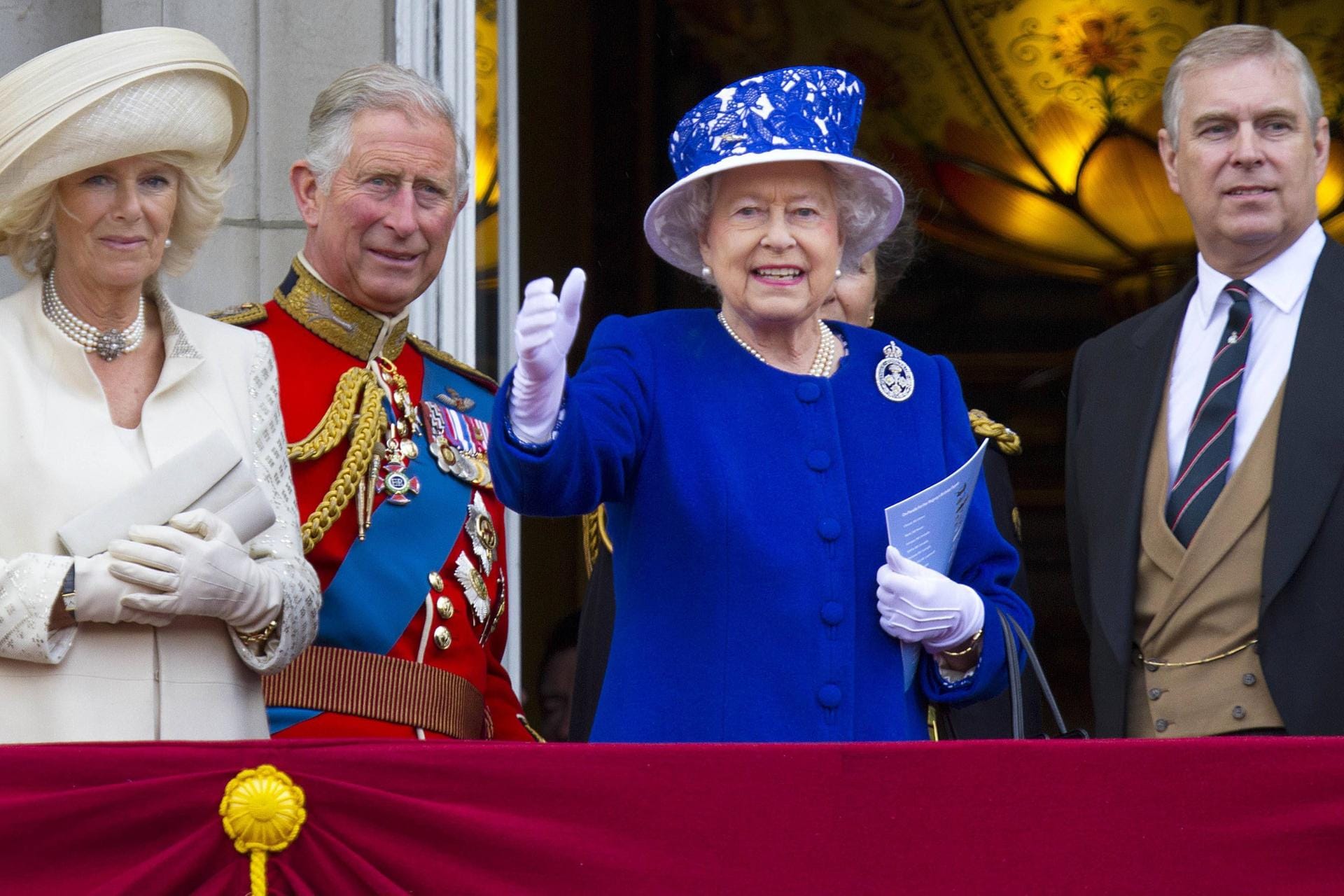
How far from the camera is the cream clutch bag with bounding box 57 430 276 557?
2510 millimetres

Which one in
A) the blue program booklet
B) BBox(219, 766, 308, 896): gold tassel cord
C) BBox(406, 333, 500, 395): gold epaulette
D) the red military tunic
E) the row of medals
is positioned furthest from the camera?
BBox(406, 333, 500, 395): gold epaulette

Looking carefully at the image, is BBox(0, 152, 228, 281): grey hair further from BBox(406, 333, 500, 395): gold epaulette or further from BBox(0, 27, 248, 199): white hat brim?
BBox(406, 333, 500, 395): gold epaulette

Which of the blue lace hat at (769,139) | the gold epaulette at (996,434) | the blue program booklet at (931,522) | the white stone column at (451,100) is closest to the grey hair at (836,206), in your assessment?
the blue lace hat at (769,139)

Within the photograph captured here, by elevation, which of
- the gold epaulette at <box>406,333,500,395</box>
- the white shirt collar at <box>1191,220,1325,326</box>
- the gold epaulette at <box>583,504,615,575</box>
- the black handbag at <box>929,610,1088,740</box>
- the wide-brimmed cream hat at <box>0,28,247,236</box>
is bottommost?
the black handbag at <box>929,610,1088,740</box>

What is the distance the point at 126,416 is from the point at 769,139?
2.85ft

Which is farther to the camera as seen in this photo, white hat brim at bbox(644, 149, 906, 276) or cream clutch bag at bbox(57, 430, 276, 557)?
white hat brim at bbox(644, 149, 906, 276)

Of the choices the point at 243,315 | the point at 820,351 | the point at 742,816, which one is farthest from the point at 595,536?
the point at 742,816

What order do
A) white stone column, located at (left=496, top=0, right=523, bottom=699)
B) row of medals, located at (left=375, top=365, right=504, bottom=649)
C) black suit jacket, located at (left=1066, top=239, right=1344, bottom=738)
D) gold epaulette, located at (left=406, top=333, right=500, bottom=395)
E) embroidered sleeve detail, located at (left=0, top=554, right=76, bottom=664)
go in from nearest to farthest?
embroidered sleeve detail, located at (left=0, top=554, right=76, bottom=664)
black suit jacket, located at (left=1066, top=239, right=1344, bottom=738)
row of medals, located at (left=375, top=365, right=504, bottom=649)
gold epaulette, located at (left=406, top=333, right=500, bottom=395)
white stone column, located at (left=496, top=0, right=523, bottom=699)

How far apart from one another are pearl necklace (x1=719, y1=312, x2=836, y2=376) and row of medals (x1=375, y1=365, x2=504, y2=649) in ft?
2.13

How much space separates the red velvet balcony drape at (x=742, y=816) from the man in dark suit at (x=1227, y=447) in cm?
78

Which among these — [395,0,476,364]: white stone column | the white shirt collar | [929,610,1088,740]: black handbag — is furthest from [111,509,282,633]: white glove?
[395,0,476,364]: white stone column

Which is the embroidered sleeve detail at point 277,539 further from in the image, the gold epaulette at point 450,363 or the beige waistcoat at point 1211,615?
the beige waistcoat at point 1211,615

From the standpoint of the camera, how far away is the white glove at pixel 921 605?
254 cm

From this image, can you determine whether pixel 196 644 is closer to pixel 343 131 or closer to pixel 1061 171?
pixel 343 131
